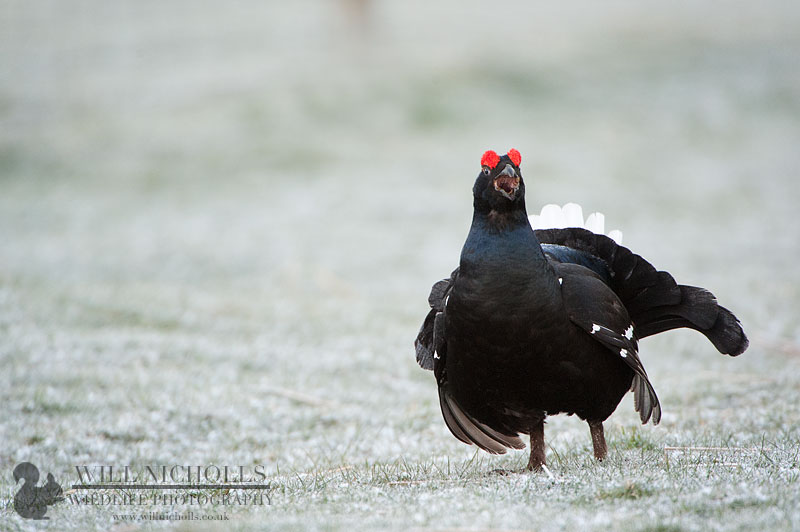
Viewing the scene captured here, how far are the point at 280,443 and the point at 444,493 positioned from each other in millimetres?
3925

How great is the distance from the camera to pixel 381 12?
2015 inches

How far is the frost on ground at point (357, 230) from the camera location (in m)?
6.90

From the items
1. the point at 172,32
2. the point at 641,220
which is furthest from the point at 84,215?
the point at 172,32

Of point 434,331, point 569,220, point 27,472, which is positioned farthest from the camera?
point 569,220

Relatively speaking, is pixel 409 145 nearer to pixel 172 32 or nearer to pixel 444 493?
pixel 172 32

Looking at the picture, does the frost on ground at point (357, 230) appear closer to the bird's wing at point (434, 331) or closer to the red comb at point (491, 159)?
the bird's wing at point (434, 331)

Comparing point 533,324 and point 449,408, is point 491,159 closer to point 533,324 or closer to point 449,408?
point 533,324

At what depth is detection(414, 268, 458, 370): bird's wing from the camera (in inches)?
263

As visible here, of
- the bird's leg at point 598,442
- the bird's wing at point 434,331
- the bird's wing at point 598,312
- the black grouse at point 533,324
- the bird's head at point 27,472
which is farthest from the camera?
the bird's head at point 27,472

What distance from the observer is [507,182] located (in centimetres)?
608

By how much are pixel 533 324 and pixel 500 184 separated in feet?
3.47

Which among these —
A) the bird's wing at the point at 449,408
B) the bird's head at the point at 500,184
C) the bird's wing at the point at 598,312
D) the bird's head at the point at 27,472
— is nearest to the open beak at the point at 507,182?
the bird's head at the point at 500,184

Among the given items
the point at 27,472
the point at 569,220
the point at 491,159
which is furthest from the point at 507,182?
the point at 27,472

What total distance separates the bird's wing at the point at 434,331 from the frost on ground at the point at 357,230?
97cm
